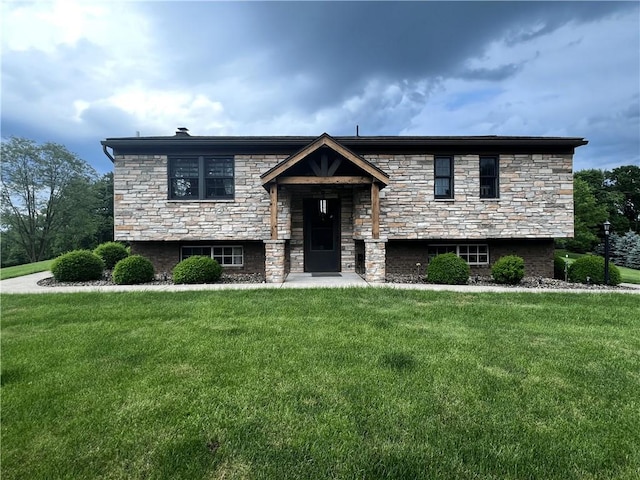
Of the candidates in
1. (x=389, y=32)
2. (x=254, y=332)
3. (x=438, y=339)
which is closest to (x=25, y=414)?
(x=254, y=332)

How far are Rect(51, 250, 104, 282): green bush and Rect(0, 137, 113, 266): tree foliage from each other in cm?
2570

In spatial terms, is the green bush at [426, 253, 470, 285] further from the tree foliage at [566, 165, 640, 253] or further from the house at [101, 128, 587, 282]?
the tree foliage at [566, 165, 640, 253]

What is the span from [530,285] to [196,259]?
1025 cm

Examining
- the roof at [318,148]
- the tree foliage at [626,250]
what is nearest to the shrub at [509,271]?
the roof at [318,148]

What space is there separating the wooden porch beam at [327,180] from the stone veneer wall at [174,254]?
2802mm

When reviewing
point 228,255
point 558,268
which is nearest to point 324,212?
point 228,255

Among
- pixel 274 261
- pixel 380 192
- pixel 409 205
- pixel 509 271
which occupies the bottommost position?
pixel 509 271

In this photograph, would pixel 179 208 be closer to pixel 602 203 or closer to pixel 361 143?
pixel 361 143

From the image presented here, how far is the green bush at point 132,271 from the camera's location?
935 cm

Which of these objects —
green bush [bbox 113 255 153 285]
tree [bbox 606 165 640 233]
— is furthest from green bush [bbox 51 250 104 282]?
tree [bbox 606 165 640 233]

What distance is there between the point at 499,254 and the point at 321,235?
6.65m

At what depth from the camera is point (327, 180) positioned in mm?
9703

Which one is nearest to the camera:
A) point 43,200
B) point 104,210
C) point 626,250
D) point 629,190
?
point 626,250

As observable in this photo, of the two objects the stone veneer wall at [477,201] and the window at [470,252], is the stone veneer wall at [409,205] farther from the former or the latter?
the window at [470,252]
